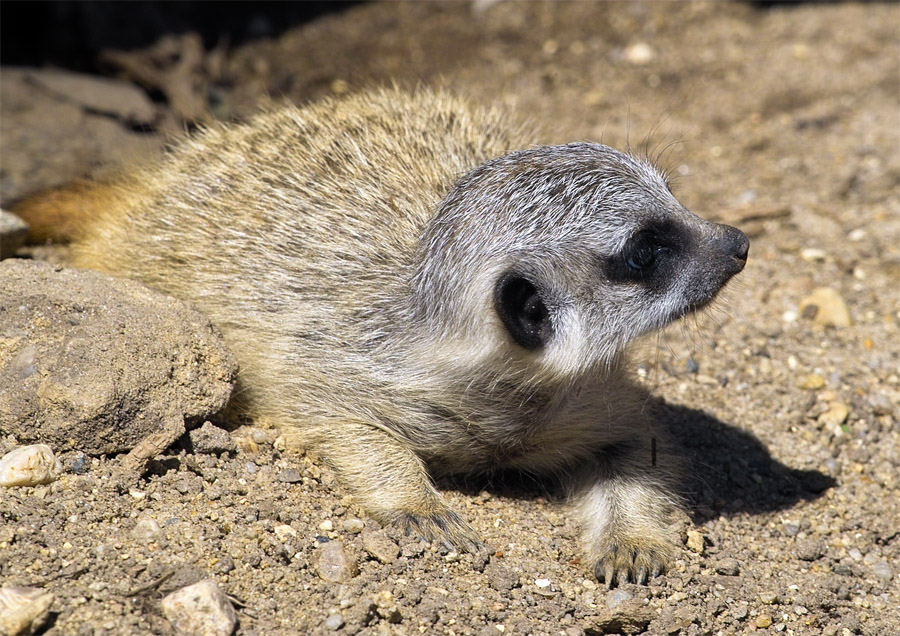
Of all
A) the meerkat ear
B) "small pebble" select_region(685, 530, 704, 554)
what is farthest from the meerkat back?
"small pebble" select_region(685, 530, 704, 554)

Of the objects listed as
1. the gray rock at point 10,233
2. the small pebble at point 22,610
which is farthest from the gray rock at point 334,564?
the gray rock at point 10,233

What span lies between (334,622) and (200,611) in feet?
1.33

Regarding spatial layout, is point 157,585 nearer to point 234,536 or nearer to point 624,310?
point 234,536

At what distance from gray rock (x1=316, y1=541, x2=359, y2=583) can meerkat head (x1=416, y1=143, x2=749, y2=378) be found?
2.79 ft

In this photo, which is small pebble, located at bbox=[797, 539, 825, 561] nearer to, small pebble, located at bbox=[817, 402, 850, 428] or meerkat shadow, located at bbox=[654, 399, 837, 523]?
meerkat shadow, located at bbox=[654, 399, 837, 523]

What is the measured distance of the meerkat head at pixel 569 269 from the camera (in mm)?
3270

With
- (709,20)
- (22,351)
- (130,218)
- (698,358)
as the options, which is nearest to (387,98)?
(130,218)

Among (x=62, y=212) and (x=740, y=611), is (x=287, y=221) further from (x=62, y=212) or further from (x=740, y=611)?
(x=740, y=611)

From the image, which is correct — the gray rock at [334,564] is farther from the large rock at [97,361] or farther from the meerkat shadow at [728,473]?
the meerkat shadow at [728,473]

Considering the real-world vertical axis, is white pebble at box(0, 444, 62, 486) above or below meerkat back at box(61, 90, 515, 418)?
below

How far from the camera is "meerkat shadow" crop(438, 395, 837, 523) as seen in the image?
12.8 ft

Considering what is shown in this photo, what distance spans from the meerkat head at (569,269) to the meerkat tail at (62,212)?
2.31 meters

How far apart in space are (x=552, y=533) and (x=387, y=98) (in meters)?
2.60

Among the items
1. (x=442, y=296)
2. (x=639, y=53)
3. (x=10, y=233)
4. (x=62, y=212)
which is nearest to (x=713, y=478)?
(x=442, y=296)
